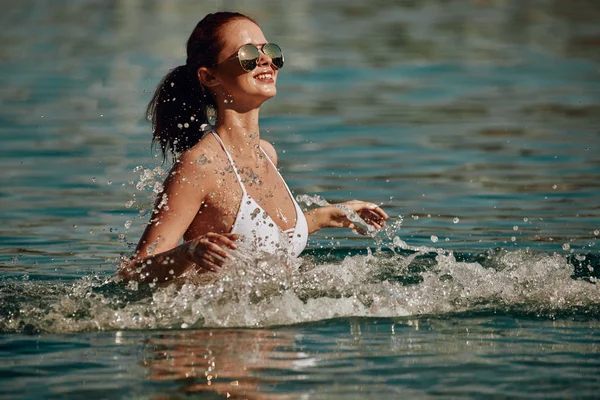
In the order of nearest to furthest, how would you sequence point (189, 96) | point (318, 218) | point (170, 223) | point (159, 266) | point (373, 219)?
1. point (159, 266)
2. point (170, 223)
3. point (189, 96)
4. point (373, 219)
5. point (318, 218)

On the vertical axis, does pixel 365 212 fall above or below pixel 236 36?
below

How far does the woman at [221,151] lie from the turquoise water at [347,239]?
0.23 meters

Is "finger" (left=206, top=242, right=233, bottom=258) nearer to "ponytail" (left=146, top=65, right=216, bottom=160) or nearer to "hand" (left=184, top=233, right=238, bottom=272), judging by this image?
"hand" (left=184, top=233, right=238, bottom=272)

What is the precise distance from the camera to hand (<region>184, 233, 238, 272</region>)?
5824 mm

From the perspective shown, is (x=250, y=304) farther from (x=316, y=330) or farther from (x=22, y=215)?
(x=22, y=215)

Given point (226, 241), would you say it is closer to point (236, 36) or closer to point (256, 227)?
point (256, 227)

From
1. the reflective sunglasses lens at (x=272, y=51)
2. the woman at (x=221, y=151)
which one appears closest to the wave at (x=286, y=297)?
the woman at (x=221, y=151)

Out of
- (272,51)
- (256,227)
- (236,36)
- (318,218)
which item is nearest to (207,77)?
(236,36)

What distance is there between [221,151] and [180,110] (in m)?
0.36

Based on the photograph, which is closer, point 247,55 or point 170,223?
point 170,223

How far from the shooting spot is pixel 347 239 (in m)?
9.64

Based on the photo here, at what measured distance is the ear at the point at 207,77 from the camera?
6902 mm

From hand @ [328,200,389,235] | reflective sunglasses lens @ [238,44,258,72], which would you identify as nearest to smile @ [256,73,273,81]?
reflective sunglasses lens @ [238,44,258,72]

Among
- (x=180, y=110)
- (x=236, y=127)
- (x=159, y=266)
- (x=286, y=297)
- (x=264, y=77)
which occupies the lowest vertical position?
(x=286, y=297)
